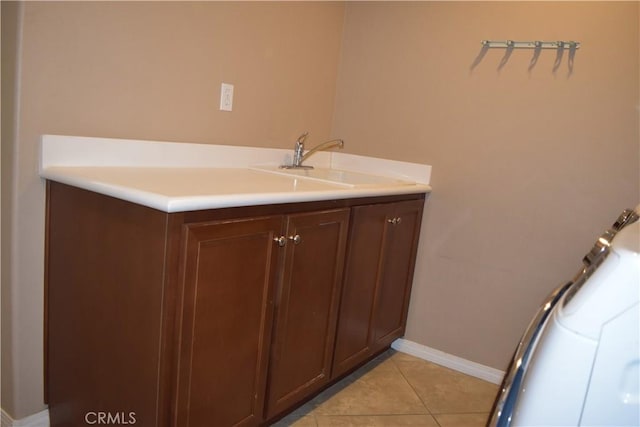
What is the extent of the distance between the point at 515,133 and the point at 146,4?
157 cm

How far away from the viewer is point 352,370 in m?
2.03

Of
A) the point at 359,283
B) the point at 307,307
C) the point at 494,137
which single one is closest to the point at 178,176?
the point at 307,307

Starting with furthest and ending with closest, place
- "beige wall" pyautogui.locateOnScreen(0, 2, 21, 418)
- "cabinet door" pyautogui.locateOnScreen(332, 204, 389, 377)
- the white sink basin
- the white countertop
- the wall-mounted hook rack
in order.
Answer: the white sink basin → the wall-mounted hook rack → "cabinet door" pyautogui.locateOnScreen(332, 204, 389, 377) → "beige wall" pyautogui.locateOnScreen(0, 2, 21, 418) → the white countertop

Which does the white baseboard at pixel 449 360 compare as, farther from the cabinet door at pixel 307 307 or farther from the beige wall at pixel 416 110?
the cabinet door at pixel 307 307

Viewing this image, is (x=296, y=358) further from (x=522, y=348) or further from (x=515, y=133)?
(x=515, y=133)

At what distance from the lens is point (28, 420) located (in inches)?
58.1

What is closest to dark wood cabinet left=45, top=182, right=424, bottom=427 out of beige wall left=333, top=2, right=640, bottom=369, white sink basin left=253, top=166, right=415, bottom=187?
white sink basin left=253, top=166, right=415, bottom=187

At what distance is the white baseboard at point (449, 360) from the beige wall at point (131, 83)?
4.03 ft

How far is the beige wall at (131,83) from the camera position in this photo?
4.41ft

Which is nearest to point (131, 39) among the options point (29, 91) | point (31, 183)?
point (29, 91)

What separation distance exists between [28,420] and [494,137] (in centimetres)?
208

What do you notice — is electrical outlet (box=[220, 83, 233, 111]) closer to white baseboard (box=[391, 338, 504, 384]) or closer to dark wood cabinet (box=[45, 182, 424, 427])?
dark wood cabinet (box=[45, 182, 424, 427])

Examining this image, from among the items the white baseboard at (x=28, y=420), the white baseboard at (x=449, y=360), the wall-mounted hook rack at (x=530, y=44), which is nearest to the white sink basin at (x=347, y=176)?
the wall-mounted hook rack at (x=530, y=44)

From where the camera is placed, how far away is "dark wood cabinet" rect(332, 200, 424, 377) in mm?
1832
